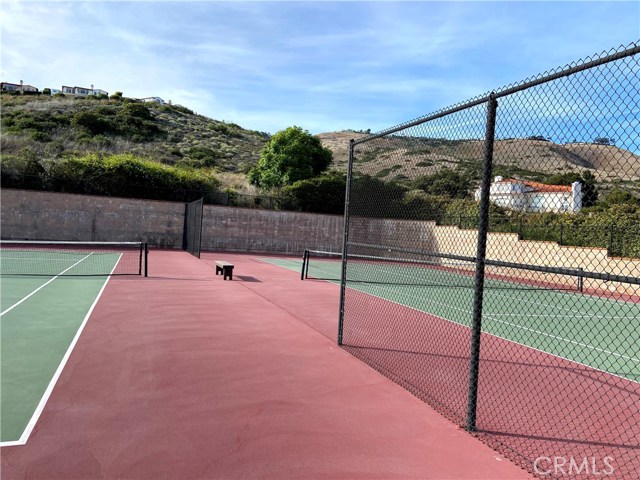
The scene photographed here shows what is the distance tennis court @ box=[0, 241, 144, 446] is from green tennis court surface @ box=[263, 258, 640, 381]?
7.14 m

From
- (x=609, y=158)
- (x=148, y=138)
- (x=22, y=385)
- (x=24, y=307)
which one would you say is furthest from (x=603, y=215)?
(x=148, y=138)

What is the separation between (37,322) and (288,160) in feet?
101

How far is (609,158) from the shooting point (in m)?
3.28

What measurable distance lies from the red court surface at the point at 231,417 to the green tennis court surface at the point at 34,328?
19 cm

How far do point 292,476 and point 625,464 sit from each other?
2567 millimetres

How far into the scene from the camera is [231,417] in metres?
4.34

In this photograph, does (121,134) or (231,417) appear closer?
(231,417)

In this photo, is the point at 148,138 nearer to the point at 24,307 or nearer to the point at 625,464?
the point at 24,307

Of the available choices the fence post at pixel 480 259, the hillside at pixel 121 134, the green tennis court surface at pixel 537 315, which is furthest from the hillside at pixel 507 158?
the hillside at pixel 121 134

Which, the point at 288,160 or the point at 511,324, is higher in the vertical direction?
the point at 288,160

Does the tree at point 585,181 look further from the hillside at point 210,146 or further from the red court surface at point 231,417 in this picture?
the red court surface at point 231,417

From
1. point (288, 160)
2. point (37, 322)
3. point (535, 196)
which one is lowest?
point (37, 322)

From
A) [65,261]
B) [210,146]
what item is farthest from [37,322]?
[210,146]

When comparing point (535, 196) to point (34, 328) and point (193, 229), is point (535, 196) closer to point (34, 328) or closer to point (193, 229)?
point (34, 328)
